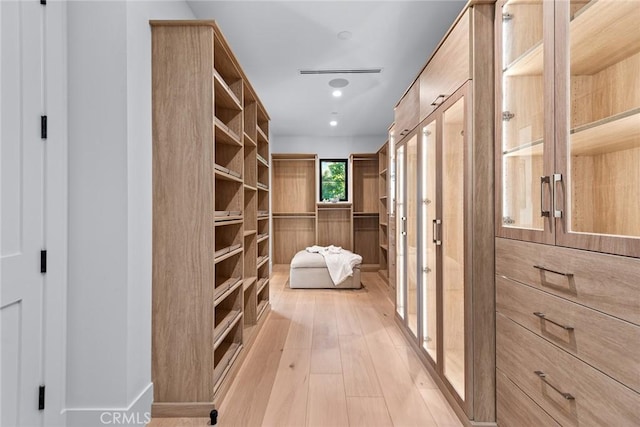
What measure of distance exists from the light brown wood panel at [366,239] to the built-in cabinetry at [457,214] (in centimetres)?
363

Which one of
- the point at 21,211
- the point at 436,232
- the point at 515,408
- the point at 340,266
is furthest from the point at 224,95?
the point at 340,266

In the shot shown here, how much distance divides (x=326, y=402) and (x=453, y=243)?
1303 mm

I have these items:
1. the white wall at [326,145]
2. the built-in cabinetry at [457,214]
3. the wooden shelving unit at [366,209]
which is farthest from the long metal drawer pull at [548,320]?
the white wall at [326,145]

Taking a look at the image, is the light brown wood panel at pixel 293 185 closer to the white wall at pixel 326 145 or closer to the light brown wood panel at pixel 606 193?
the white wall at pixel 326 145

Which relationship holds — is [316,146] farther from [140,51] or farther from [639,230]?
[639,230]

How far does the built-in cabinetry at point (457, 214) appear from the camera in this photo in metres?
1.69

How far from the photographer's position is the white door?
133cm

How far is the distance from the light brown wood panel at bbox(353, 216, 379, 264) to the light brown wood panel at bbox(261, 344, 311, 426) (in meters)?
3.87

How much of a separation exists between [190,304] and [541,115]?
205 centimetres

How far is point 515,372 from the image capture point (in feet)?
4.94

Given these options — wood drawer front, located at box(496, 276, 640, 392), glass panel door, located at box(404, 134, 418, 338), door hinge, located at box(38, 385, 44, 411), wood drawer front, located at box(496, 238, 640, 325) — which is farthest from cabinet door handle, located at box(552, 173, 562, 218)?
door hinge, located at box(38, 385, 44, 411)

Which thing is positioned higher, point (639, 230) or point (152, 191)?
point (152, 191)

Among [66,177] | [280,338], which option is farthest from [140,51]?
[280,338]

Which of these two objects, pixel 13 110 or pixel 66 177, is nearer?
pixel 13 110
